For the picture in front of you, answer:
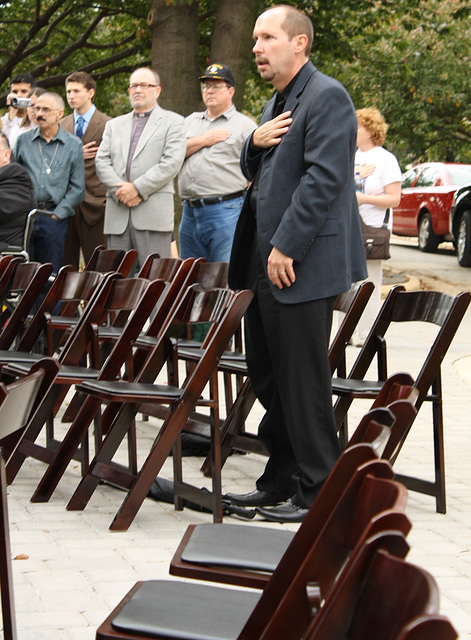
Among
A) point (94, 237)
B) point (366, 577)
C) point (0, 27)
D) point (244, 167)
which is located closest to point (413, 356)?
point (94, 237)

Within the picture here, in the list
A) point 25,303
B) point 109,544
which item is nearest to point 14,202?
point 25,303

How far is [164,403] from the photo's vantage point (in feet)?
16.5

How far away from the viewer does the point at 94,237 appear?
1076cm

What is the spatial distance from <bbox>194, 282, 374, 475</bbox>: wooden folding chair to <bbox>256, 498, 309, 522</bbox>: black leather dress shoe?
0.87 m

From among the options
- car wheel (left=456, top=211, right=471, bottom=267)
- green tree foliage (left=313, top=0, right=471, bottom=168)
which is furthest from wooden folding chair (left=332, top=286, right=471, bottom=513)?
green tree foliage (left=313, top=0, right=471, bottom=168)

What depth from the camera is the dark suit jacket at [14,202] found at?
9.25 m

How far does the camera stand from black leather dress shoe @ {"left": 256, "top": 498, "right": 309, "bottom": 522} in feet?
16.4

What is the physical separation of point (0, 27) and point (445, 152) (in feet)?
61.8

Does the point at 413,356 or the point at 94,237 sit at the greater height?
the point at 94,237

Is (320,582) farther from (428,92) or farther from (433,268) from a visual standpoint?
(428,92)

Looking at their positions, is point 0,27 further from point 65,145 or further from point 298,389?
point 298,389

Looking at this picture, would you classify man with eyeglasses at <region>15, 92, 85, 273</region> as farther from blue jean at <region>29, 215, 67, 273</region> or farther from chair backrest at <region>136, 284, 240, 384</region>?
chair backrest at <region>136, 284, 240, 384</region>

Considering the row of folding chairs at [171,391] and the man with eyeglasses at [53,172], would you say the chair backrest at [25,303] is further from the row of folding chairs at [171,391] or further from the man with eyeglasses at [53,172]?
the man with eyeglasses at [53,172]

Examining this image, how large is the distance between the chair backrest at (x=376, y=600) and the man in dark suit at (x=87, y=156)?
363 inches
